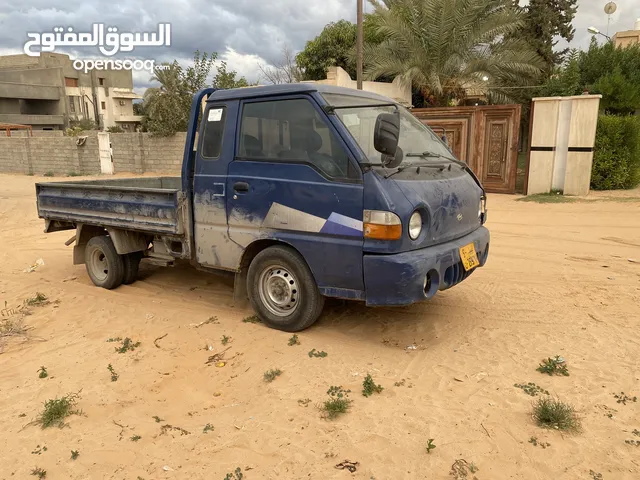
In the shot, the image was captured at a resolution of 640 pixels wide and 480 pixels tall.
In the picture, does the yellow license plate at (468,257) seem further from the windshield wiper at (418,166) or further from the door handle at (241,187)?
the door handle at (241,187)

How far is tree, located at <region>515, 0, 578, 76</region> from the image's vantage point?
28031mm

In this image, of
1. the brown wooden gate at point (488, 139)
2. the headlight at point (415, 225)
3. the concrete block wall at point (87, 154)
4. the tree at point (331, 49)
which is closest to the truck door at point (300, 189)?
the headlight at point (415, 225)

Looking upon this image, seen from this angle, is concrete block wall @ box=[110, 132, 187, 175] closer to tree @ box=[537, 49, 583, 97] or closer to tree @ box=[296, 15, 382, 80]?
tree @ box=[296, 15, 382, 80]

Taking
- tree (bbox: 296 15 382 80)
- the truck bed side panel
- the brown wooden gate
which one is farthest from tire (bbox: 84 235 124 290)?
tree (bbox: 296 15 382 80)

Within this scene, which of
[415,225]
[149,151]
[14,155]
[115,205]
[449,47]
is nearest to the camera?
[415,225]

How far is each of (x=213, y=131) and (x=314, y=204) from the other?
1.45m

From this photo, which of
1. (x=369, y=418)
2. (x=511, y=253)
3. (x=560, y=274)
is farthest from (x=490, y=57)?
(x=369, y=418)

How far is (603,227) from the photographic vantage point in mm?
8938

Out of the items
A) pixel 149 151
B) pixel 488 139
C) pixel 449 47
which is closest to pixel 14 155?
pixel 149 151

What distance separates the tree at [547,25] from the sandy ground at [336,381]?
25.4 metres

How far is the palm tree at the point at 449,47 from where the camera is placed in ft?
55.7

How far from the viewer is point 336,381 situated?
151 inches

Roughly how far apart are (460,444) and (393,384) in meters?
0.80

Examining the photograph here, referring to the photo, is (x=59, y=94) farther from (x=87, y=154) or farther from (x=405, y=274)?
(x=405, y=274)
